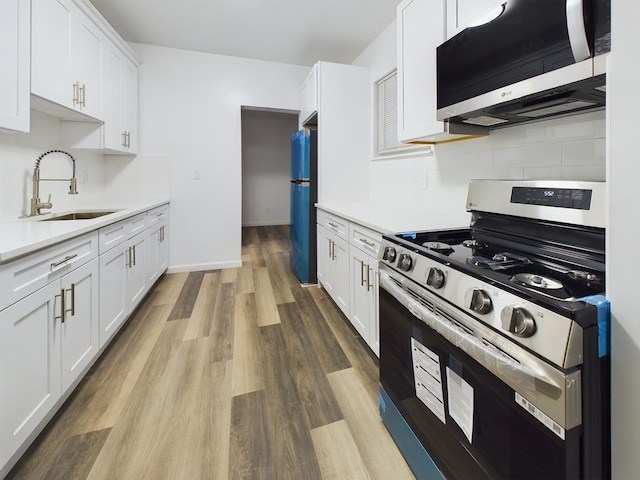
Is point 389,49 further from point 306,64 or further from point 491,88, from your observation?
point 491,88

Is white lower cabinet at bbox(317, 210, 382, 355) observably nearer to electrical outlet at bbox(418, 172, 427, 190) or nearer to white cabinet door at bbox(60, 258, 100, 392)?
electrical outlet at bbox(418, 172, 427, 190)

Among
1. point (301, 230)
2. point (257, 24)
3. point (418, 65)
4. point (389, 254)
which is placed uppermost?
point (257, 24)

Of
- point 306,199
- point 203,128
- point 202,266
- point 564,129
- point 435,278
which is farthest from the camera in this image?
point 202,266

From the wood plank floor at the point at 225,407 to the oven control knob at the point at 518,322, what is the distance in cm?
87

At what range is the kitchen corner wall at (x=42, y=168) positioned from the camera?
1995mm

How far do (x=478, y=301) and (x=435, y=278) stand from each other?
0.60 feet

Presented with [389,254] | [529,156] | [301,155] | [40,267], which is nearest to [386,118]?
[301,155]

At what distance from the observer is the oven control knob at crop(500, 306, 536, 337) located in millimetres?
653

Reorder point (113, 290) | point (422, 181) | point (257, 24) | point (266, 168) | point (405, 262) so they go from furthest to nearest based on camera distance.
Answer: point (266, 168)
point (257, 24)
point (422, 181)
point (113, 290)
point (405, 262)

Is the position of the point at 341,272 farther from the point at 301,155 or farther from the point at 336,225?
the point at 301,155

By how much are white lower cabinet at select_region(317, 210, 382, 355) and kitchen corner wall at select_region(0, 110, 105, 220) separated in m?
2.17

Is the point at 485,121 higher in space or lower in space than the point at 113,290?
higher

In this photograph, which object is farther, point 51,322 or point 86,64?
point 86,64

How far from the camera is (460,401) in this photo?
89 centimetres
